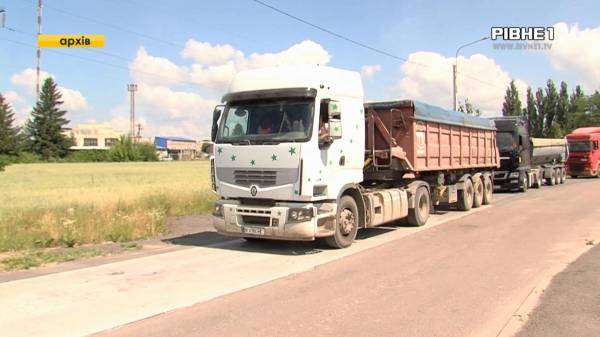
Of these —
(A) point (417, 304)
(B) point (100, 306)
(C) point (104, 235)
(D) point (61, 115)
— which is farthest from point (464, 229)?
(D) point (61, 115)

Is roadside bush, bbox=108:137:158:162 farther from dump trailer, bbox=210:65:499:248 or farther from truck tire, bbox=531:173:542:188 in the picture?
dump trailer, bbox=210:65:499:248

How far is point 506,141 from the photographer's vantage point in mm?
25344

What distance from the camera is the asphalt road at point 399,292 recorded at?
555cm

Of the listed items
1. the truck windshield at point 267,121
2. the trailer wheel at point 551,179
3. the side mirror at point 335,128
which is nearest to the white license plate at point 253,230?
the truck windshield at point 267,121

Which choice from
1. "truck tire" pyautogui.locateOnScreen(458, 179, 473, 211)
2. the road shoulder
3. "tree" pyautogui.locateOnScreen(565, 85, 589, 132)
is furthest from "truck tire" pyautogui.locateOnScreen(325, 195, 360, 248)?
"tree" pyautogui.locateOnScreen(565, 85, 589, 132)

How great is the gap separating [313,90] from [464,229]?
5842 millimetres

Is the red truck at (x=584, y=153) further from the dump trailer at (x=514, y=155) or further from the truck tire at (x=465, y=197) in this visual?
the truck tire at (x=465, y=197)

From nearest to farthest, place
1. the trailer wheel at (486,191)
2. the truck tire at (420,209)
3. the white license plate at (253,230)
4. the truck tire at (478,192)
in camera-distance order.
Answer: the white license plate at (253,230), the truck tire at (420,209), the truck tire at (478,192), the trailer wheel at (486,191)

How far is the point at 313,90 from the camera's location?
971cm

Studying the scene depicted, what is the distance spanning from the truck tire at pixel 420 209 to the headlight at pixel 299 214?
4870 millimetres

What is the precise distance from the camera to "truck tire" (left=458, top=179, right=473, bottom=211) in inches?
685

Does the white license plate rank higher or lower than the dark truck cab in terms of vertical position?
lower

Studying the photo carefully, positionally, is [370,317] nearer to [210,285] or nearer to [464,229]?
[210,285]

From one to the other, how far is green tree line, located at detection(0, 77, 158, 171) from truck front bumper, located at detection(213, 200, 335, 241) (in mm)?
101448
